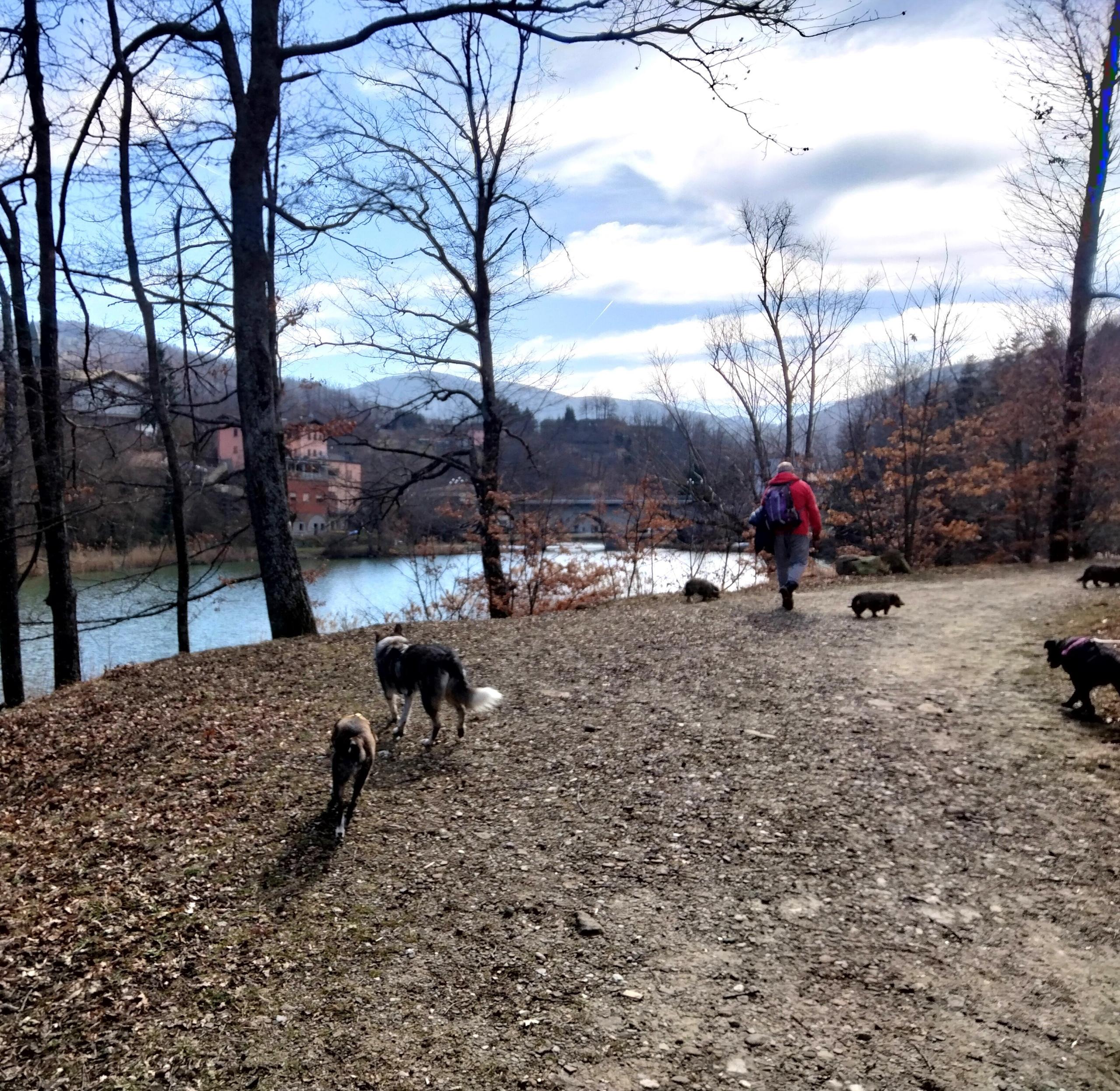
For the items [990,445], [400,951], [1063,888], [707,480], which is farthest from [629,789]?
[990,445]

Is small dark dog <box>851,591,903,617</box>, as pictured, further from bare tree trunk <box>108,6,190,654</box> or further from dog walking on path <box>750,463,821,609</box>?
bare tree trunk <box>108,6,190,654</box>

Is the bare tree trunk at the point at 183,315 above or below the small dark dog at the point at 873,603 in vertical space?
above

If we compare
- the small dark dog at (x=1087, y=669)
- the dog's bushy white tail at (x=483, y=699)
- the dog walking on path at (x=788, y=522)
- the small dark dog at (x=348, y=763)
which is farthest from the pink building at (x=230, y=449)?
the small dark dog at (x=1087, y=669)

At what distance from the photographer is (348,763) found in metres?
4.59

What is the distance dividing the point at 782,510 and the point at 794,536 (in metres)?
0.46

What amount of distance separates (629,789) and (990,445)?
24.0 metres

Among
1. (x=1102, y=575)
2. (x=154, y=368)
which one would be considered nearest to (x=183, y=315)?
(x=154, y=368)

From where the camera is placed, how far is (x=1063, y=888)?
3.79 m

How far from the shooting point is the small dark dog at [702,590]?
13.2m

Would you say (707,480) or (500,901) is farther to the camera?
(707,480)

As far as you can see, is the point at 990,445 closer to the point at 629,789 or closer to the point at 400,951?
the point at 629,789

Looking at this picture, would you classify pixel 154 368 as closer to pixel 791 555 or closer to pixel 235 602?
pixel 235 602

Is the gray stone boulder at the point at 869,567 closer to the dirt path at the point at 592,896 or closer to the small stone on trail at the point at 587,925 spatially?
the dirt path at the point at 592,896

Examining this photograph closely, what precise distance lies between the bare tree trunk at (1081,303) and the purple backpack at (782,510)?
36.0ft
